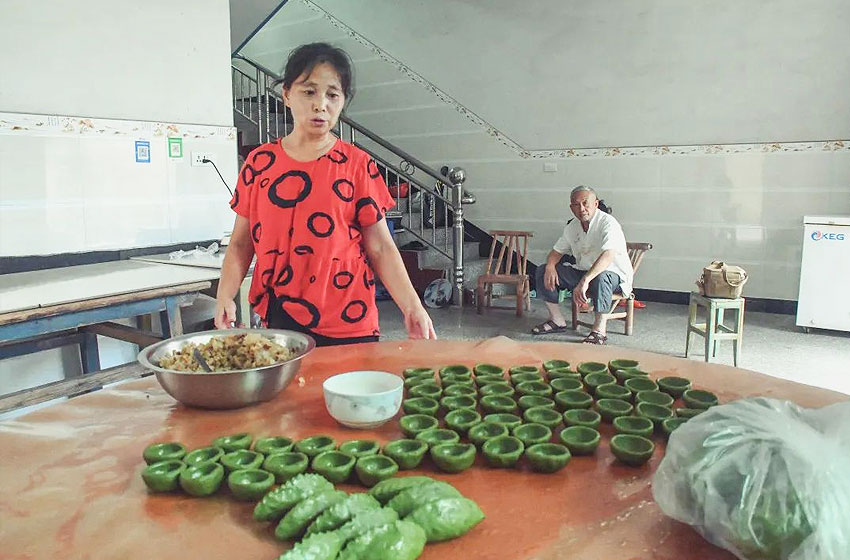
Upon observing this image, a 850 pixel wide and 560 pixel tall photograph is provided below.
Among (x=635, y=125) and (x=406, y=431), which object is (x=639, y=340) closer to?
(x=635, y=125)

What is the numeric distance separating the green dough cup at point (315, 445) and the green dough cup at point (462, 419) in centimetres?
21

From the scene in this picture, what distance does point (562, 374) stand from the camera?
143 cm

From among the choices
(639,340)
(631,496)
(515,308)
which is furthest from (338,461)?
(515,308)

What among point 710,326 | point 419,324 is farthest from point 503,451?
point 710,326

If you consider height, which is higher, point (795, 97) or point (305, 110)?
point (795, 97)

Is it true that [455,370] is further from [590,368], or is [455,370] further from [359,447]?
[359,447]

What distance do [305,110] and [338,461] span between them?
107 cm

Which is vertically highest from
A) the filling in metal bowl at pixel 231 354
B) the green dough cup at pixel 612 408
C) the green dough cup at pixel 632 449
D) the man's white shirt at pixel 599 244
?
the man's white shirt at pixel 599 244

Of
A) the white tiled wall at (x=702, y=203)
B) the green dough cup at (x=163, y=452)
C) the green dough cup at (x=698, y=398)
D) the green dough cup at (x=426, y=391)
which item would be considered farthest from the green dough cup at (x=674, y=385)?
the white tiled wall at (x=702, y=203)

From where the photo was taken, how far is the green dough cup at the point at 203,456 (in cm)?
101

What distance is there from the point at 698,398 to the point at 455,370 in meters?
0.51

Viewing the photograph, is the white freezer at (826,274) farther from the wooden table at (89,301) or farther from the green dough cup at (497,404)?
the green dough cup at (497,404)

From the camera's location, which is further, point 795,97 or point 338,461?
point 795,97

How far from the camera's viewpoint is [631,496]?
3.14ft
